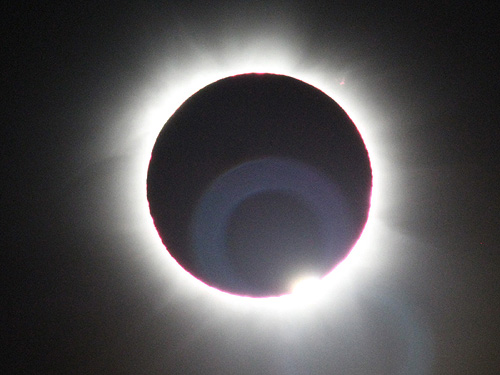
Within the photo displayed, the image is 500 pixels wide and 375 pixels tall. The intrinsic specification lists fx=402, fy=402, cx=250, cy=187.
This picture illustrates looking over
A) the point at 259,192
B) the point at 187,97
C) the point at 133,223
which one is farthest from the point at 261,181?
the point at 133,223

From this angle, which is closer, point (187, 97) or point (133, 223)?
point (187, 97)

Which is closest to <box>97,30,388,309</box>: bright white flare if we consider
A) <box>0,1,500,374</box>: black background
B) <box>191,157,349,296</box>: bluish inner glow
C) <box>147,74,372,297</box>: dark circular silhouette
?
<box>0,1,500,374</box>: black background

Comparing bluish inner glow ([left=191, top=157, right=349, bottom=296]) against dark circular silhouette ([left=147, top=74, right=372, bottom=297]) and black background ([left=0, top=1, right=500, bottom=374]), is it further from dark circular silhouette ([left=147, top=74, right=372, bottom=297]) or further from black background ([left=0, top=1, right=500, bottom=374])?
black background ([left=0, top=1, right=500, bottom=374])

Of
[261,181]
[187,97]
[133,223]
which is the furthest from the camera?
[133,223]

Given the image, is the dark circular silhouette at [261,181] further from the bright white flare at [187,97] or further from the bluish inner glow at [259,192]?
the bright white flare at [187,97]

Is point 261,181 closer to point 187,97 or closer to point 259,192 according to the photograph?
point 259,192

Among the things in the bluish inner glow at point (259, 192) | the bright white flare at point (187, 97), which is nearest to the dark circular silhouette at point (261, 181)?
the bluish inner glow at point (259, 192)
